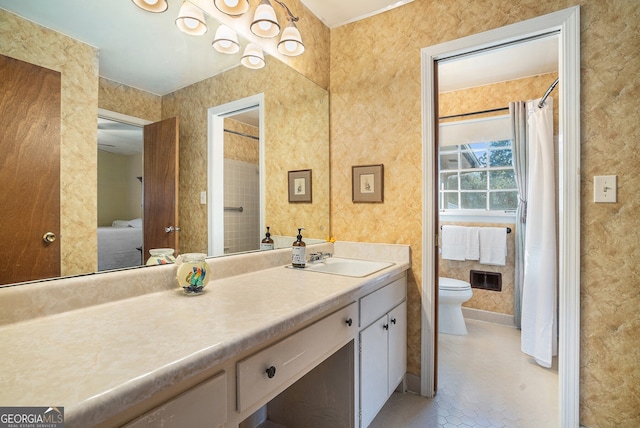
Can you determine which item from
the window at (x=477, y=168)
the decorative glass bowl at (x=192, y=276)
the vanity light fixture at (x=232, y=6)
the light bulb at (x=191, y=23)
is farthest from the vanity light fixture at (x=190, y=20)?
the window at (x=477, y=168)

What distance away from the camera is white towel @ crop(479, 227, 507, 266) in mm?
2939

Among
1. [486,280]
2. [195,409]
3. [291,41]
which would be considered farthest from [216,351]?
[486,280]

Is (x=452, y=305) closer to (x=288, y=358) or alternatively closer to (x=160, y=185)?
(x=288, y=358)

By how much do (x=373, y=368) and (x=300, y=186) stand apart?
45.3 inches

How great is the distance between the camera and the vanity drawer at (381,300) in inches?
55.0

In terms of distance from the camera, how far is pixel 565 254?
1508 millimetres

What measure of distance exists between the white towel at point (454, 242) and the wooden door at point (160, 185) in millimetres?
2767

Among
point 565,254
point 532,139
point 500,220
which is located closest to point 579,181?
point 565,254

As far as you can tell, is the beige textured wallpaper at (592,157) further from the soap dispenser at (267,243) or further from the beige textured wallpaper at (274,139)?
the soap dispenser at (267,243)

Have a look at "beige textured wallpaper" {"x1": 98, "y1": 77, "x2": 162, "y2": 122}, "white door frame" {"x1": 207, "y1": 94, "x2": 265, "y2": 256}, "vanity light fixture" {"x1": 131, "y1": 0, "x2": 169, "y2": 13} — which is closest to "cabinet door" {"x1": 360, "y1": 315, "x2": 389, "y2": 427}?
"white door frame" {"x1": 207, "y1": 94, "x2": 265, "y2": 256}

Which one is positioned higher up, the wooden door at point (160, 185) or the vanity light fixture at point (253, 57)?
the vanity light fixture at point (253, 57)

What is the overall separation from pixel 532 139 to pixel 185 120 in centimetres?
270

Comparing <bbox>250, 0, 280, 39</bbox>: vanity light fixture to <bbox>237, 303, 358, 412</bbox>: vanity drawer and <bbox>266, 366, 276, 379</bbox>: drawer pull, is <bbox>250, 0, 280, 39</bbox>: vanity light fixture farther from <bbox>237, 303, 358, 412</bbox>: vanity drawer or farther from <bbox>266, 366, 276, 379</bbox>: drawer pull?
<bbox>266, 366, 276, 379</bbox>: drawer pull

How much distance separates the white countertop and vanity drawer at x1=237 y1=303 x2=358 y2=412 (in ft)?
0.19
